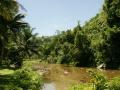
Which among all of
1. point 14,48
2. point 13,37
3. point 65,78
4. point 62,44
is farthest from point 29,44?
point 62,44

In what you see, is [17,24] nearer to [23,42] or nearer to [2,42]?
[2,42]

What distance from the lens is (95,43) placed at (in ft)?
176

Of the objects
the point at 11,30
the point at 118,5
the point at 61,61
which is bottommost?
the point at 61,61

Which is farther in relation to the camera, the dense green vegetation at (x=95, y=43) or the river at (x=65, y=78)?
the dense green vegetation at (x=95, y=43)

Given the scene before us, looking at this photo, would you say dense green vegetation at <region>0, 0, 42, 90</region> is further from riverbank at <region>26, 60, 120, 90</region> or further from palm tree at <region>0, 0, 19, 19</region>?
riverbank at <region>26, 60, 120, 90</region>

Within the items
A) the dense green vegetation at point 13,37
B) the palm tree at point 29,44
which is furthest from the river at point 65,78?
the palm tree at point 29,44

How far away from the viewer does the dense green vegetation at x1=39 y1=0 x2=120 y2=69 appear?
50406 mm

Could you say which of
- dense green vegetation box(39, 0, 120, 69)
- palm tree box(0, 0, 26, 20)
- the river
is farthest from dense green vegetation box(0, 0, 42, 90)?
dense green vegetation box(39, 0, 120, 69)

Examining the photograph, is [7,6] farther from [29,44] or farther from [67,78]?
[29,44]

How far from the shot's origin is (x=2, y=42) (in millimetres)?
31719

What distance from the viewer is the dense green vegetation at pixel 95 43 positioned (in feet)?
165

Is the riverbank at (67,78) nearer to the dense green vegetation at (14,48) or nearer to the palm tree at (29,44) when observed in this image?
the dense green vegetation at (14,48)

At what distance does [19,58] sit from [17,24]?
28.6ft

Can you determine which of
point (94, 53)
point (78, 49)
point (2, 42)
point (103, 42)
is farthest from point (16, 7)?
point (78, 49)
